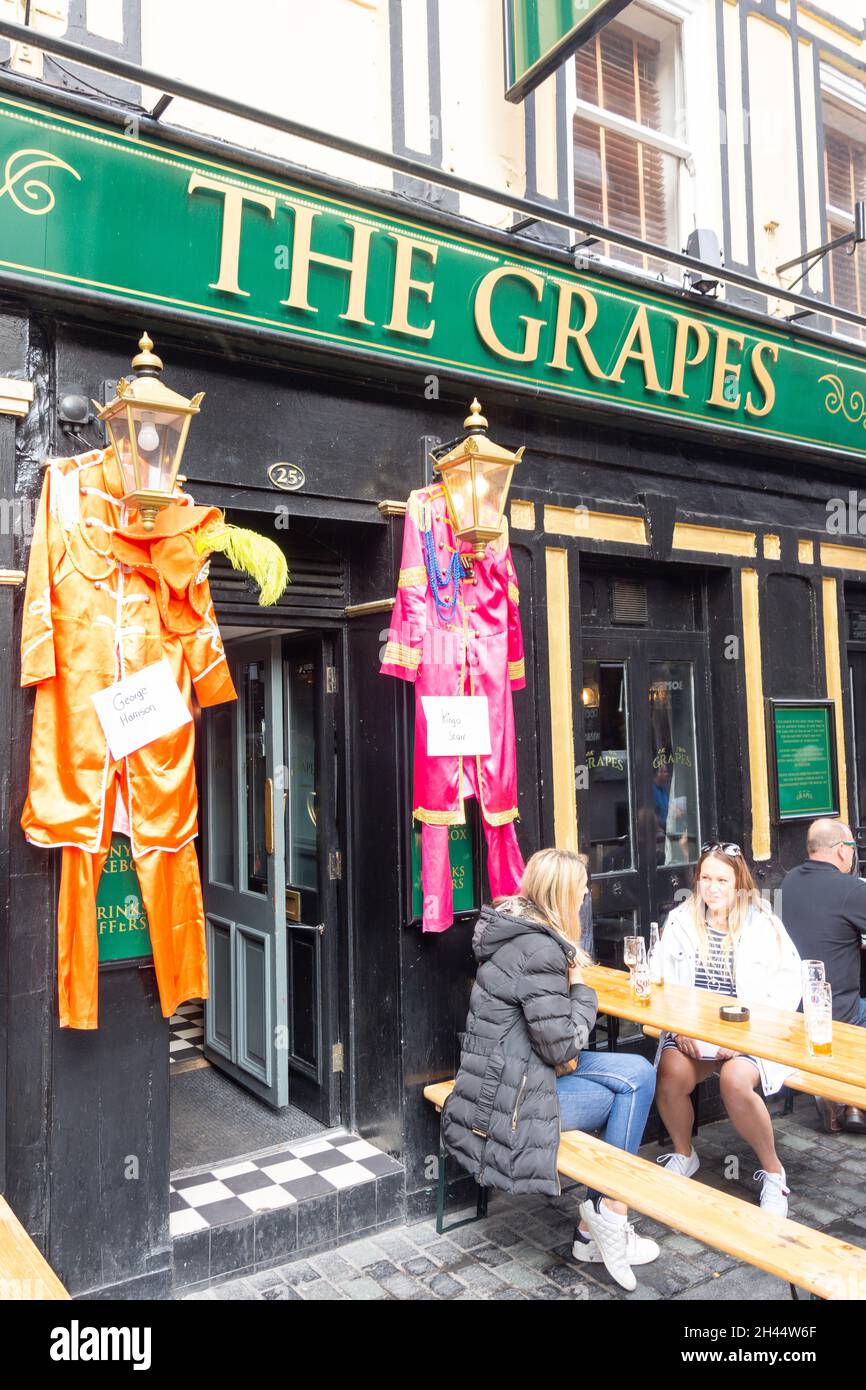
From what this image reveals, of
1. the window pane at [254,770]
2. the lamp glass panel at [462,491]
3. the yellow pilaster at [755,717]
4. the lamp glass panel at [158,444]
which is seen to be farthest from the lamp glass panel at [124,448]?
the yellow pilaster at [755,717]

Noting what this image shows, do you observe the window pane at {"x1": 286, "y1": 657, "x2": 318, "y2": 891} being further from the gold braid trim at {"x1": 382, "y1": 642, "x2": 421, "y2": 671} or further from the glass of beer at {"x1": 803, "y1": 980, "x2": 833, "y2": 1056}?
the glass of beer at {"x1": 803, "y1": 980, "x2": 833, "y2": 1056}

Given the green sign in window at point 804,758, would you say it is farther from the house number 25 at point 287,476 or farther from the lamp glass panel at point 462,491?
the house number 25 at point 287,476

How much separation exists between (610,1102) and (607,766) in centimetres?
203

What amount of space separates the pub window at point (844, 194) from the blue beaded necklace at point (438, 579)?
13.7 ft

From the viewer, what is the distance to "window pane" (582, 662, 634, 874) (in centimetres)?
540

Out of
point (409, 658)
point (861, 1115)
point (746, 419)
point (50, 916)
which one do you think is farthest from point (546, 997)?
point (746, 419)

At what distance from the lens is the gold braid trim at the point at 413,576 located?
4.23 metres

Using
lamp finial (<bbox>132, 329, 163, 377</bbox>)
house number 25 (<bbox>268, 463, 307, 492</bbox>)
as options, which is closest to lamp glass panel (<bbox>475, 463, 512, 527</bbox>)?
house number 25 (<bbox>268, 463, 307, 492</bbox>)

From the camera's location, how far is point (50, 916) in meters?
3.53

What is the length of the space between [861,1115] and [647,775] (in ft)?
6.76

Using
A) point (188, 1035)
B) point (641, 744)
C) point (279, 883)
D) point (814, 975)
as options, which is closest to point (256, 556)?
point (279, 883)

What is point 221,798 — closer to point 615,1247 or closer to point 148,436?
point 148,436

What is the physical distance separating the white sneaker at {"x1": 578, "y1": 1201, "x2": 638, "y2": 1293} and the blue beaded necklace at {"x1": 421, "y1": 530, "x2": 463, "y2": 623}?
2425 millimetres
